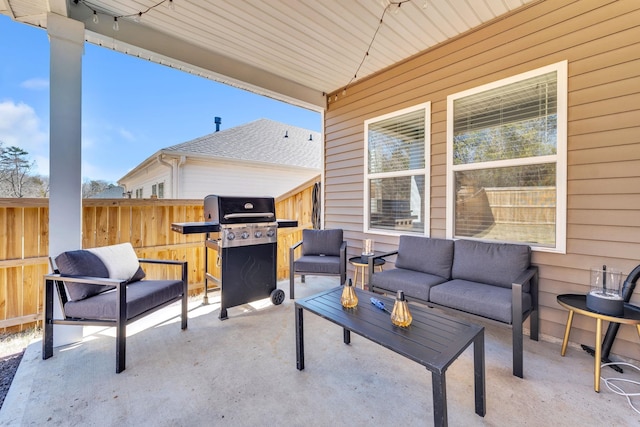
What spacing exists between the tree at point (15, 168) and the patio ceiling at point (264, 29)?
1.37 m

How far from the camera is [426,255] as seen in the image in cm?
306

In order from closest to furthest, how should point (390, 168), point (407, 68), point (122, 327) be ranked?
point (122, 327)
point (407, 68)
point (390, 168)

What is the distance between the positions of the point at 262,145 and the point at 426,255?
20.3 feet

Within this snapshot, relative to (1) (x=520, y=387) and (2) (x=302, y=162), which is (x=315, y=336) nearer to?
(1) (x=520, y=387)

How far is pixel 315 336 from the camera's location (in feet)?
8.36

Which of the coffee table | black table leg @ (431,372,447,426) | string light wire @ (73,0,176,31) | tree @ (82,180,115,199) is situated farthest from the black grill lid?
tree @ (82,180,115,199)

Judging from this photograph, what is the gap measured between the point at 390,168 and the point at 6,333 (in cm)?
462

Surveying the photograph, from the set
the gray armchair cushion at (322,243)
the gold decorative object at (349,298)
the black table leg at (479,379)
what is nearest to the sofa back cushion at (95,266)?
the gold decorative object at (349,298)

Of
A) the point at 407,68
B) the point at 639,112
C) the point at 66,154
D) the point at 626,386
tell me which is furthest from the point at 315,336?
the point at 407,68

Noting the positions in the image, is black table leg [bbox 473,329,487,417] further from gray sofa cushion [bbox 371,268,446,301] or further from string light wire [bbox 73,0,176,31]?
string light wire [bbox 73,0,176,31]

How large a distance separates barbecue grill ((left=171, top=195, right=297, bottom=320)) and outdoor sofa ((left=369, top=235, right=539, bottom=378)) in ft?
4.06

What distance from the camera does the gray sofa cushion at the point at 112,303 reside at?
2.07m

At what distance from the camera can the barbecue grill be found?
9.41 ft

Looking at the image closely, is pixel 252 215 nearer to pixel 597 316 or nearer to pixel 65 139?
pixel 65 139
